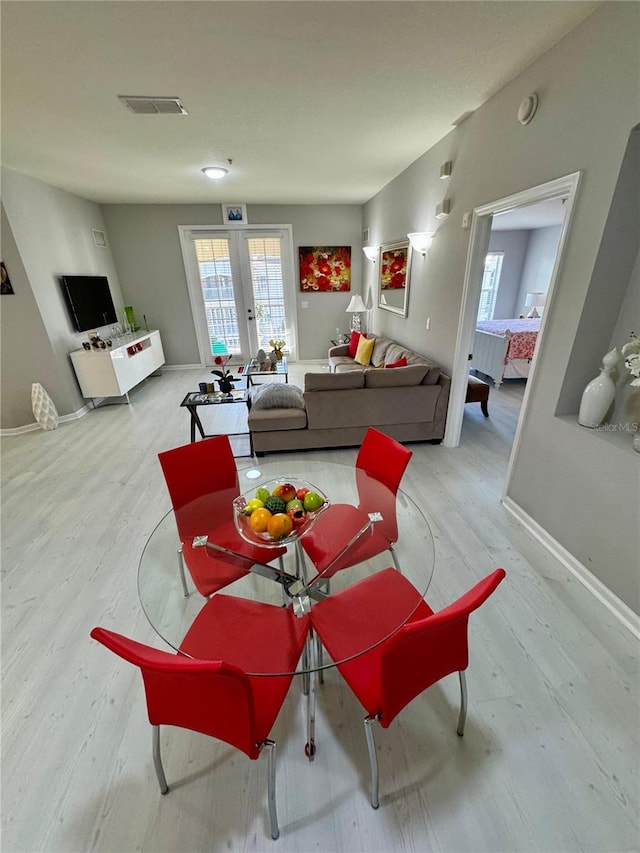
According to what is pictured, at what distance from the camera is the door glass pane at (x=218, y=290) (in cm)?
563

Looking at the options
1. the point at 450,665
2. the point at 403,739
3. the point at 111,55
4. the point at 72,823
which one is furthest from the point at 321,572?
the point at 111,55

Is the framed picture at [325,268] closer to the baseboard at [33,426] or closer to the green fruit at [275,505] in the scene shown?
the baseboard at [33,426]

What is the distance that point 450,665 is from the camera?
1101 millimetres

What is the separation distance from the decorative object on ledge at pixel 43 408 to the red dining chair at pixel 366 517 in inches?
154

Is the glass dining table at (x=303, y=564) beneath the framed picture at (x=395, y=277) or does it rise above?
beneath

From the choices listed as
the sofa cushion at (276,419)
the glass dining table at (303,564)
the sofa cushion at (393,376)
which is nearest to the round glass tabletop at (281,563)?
the glass dining table at (303,564)

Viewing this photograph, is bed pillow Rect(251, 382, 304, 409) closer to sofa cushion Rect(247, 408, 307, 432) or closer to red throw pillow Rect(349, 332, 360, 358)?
sofa cushion Rect(247, 408, 307, 432)

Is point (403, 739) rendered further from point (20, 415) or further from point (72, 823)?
point (20, 415)

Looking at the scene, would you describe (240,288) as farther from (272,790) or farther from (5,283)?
(272,790)

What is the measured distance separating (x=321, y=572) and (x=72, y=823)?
1.10 m

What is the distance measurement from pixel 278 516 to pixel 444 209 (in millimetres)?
3138

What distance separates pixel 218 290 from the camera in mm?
5887

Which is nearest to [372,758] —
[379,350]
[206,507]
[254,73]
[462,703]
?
[462,703]

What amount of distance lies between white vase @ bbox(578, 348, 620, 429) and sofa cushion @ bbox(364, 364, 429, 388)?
1411mm
